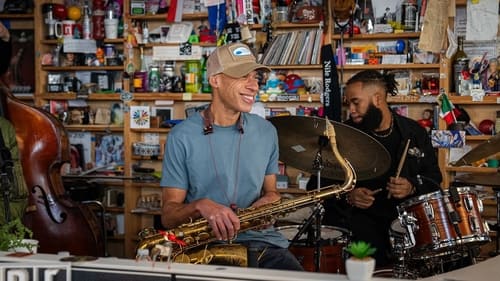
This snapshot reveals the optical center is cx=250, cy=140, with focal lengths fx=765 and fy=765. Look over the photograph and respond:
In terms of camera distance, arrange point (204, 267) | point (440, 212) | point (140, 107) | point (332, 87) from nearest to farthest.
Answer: point (204, 267), point (440, 212), point (332, 87), point (140, 107)

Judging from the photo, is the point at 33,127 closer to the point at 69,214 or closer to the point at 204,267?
the point at 69,214

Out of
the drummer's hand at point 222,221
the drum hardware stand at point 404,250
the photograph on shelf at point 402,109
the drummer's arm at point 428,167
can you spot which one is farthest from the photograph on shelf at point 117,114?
the drummer's hand at point 222,221

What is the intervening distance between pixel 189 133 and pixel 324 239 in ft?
3.19

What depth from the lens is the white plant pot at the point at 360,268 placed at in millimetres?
1650

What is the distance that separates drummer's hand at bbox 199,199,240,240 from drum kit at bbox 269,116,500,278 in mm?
804

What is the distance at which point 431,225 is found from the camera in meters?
3.52

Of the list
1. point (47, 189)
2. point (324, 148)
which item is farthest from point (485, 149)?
point (47, 189)

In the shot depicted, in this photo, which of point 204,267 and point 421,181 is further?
point 421,181

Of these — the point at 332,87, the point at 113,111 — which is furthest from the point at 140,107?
the point at 332,87

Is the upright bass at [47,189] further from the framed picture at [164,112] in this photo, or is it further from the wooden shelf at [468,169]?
the wooden shelf at [468,169]

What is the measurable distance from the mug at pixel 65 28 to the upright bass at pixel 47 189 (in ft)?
6.70

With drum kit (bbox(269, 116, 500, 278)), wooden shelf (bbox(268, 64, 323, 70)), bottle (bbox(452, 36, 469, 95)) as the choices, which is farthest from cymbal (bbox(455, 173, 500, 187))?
wooden shelf (bbox(268, 64, 323, 70))

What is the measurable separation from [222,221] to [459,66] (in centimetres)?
325

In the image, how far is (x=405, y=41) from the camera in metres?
5.57
